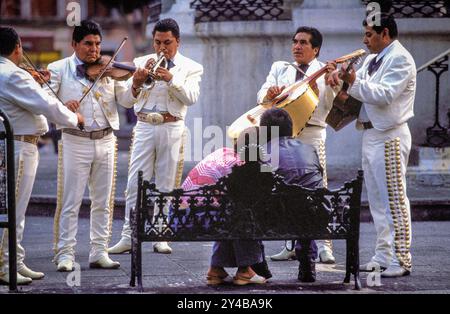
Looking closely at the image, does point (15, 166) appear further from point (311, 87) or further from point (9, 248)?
point (311, 87)

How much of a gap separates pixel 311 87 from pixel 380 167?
0.96m

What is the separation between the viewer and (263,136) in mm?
8922

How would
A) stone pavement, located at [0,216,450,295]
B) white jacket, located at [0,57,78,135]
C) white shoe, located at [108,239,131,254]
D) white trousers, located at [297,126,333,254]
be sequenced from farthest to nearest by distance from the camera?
white shoe, located at [108,239,131,254], white trousers, located at [297,126,333,254], white jacket, located at [0,57,78,135], stone pavement, located at [0,216,450,295]

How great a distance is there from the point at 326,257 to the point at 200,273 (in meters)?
1.25

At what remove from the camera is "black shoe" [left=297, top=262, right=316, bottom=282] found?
8953 mm

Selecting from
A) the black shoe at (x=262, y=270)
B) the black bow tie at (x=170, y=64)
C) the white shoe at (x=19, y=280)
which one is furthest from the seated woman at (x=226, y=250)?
the black bow tie at (x=170, y=64)

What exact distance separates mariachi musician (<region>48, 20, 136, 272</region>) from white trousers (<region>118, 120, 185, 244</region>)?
0.79 m

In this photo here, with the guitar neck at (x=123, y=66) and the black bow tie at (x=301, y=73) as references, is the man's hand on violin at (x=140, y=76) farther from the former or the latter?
the black bow tie at (x=301, y=73)

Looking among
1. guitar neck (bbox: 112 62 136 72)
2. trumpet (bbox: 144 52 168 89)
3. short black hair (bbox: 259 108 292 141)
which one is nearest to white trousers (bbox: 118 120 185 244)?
trumpet (bbox: 144 52 168 89)

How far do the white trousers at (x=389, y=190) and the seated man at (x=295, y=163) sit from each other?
28.2 inches

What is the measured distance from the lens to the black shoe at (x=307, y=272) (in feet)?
29.4

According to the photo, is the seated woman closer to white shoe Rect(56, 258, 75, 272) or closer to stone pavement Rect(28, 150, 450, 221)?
white shoe Rect(56, 258, 75, 272)

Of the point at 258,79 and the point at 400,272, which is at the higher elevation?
the point at 258,79

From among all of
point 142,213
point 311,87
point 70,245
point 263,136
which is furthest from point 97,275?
point 311,87
